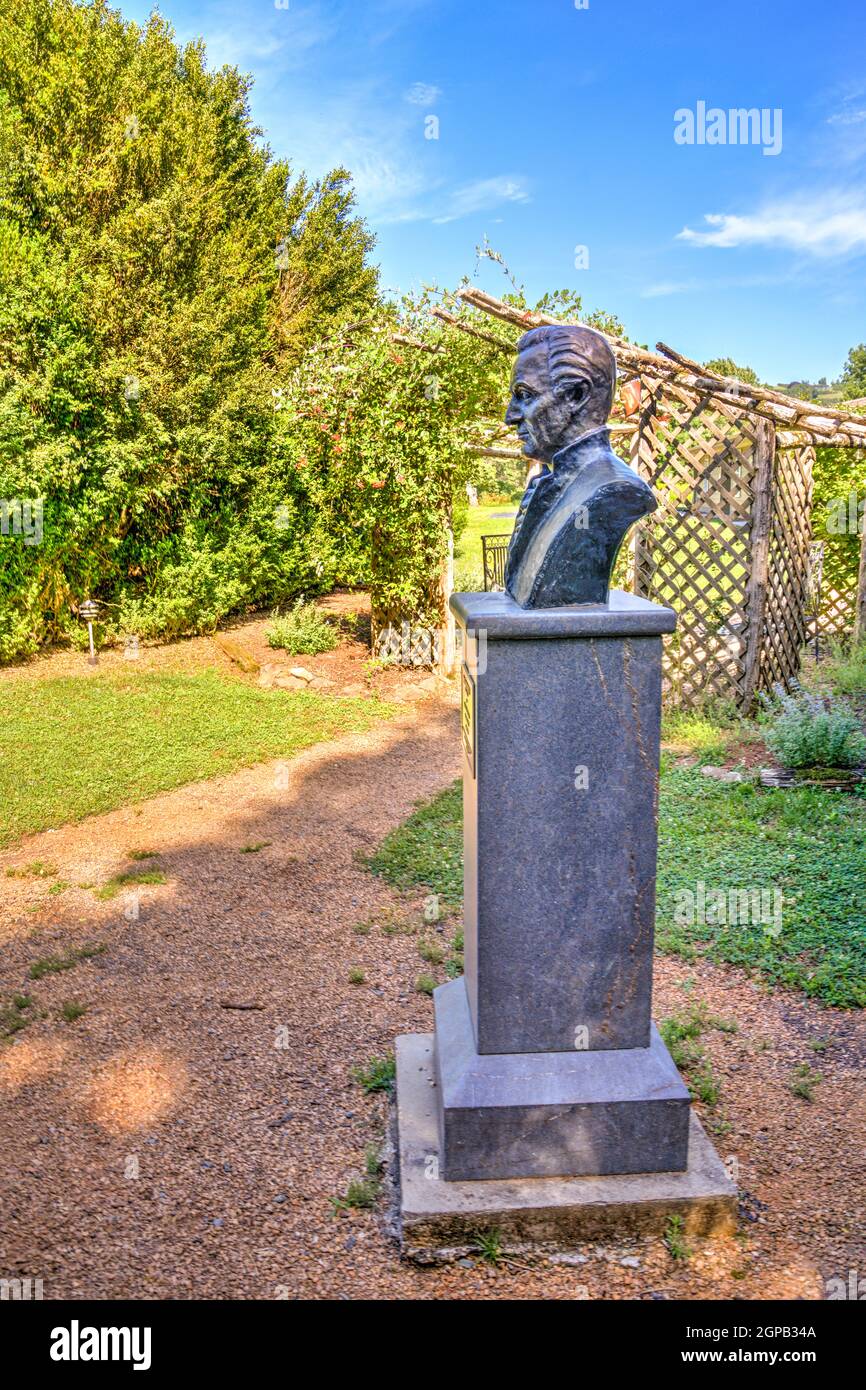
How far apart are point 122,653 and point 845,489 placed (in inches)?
336

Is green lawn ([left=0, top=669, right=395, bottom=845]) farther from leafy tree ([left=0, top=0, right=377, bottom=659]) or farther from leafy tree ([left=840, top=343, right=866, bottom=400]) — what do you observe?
leafy tree ([left=840, top=343, right=866, bottom=400])

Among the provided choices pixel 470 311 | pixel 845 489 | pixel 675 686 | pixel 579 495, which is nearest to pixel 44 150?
pixel 470 311

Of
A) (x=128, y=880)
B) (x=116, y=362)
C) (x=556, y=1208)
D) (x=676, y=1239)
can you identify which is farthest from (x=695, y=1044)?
(x=116, y=362)

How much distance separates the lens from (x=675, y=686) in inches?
314

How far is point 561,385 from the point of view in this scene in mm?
2721

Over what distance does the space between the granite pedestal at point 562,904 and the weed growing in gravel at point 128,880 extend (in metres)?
3.02

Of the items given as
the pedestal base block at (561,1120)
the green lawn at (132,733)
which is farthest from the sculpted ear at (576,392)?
the green lawn at (132,733)

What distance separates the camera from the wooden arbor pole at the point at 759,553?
7293mm

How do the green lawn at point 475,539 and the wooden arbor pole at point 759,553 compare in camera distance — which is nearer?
the wooden arbor pole at point 759,553

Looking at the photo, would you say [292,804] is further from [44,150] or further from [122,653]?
[44,150]

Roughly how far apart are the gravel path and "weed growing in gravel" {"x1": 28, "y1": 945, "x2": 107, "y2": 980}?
0.11ft

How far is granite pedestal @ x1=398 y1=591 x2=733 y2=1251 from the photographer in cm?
267

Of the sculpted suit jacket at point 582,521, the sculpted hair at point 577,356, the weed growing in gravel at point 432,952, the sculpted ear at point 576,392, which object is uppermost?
the sculpted hair at point 577,356

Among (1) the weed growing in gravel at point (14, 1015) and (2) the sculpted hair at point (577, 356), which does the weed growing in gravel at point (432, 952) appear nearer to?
(1) the weed growing in gravel at point (14, 1015)
